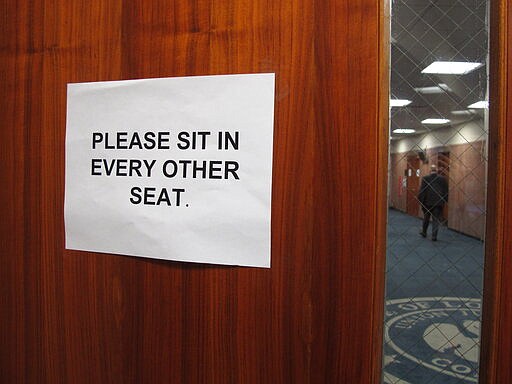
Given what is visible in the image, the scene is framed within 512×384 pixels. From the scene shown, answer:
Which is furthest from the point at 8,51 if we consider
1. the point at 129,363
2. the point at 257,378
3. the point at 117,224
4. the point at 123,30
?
the point at 257,378

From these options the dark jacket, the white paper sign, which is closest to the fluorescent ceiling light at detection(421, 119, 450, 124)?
the dark jacket

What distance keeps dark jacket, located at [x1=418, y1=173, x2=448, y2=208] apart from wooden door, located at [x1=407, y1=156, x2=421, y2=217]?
17 mm

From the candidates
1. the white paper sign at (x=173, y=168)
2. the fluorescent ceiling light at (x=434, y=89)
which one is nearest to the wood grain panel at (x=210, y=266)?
the white paper sign at (x=173, y=168)

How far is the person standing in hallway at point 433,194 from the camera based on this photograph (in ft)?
2.45

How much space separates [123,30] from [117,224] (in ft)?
1.03

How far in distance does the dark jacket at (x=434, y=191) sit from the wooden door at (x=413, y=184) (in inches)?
0.7

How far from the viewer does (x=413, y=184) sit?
0.77 m

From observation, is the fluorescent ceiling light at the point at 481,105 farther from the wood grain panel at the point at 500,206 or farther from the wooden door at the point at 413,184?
the wooden door at the point at 413,184

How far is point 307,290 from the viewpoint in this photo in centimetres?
53

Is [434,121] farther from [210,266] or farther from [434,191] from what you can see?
A: [210,266]

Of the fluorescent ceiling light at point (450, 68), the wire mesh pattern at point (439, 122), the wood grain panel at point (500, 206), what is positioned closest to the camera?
the wood grain panel at point (500, 206)

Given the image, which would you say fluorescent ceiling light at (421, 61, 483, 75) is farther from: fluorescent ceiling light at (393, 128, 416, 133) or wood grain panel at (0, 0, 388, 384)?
wood grain panel at (0, 0, 388, 384)

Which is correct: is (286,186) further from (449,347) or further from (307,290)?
(449,347)

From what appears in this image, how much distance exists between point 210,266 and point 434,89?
0.57m
